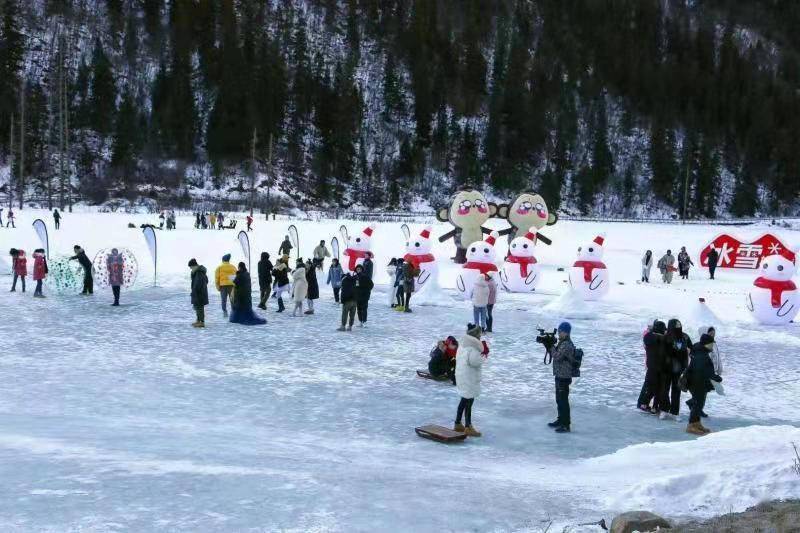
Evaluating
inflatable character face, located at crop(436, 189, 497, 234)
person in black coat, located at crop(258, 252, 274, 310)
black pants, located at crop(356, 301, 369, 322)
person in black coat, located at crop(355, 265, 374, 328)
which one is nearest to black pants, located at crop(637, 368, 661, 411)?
person in black coat, located at crop(355, 265, 374, 328)

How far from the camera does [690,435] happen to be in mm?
7828

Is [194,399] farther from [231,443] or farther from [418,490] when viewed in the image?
[418,490]

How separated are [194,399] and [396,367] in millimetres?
3260

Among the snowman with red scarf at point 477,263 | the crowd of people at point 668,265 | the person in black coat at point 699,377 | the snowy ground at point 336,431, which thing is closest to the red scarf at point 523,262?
the snowman with red scarf at point 477,263

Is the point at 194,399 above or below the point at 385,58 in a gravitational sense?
below

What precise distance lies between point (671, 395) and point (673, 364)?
14.8 inches

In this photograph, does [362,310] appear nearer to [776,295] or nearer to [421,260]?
[421,260]

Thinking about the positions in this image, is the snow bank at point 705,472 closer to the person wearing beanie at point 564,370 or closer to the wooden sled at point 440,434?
the person wearing beanie at point 564,370

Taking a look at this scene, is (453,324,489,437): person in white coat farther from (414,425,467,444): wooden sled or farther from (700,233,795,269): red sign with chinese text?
(700,233,795,269): red sign with chinese text

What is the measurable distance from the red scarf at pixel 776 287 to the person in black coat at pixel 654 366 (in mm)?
8950

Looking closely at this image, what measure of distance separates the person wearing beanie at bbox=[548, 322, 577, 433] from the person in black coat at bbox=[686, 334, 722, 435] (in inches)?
52.6

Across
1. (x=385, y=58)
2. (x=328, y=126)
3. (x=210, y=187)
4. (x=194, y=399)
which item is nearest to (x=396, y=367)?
(x=194, y=399)

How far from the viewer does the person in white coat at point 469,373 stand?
7.30 metres

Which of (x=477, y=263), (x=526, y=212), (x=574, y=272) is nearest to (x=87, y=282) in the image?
(x=477, y=263)
